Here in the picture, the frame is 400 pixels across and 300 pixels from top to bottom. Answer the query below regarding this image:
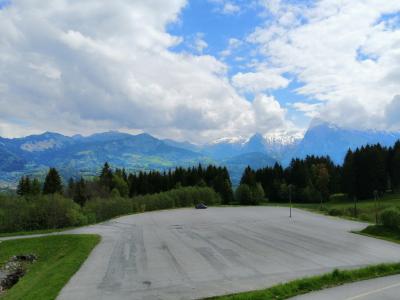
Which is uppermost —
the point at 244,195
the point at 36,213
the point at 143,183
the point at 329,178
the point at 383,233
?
the point at 329,178

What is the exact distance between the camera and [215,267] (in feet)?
77.4

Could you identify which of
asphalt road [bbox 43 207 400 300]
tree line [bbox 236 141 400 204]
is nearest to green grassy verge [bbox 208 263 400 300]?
asphalt road [bbox 43 207 400 300]

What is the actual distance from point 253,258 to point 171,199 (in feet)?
230

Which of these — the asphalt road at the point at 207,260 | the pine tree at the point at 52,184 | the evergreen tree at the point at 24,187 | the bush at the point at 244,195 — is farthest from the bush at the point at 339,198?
the evergreen tree at the point at 24,187

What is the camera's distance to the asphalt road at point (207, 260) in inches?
732

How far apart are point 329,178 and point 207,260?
98646 millimetres

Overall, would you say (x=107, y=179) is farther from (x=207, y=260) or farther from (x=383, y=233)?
(x=207, y=260)

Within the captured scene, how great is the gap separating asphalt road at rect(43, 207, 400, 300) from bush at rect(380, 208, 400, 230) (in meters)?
3.79

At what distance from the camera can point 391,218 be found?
3953cm

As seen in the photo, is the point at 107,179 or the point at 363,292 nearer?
the point at 363,292

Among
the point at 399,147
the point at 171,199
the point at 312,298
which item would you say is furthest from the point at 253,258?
the point at 399,147

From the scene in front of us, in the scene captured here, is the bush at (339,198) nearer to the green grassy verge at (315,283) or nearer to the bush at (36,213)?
the bush at (36,213)

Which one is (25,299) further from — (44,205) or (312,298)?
(44,205)

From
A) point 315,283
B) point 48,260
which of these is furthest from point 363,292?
point 48,260
